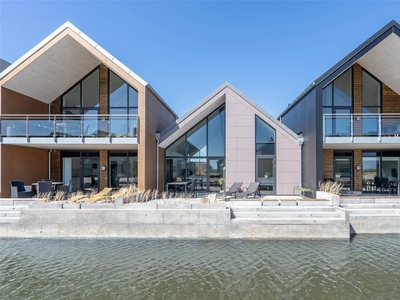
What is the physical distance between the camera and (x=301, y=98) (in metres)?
13.4

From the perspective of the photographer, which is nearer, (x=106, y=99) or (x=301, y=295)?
(x=301, y=295)

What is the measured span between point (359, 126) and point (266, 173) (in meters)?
4.76

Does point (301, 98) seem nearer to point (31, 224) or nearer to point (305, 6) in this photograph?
point (305, 6)

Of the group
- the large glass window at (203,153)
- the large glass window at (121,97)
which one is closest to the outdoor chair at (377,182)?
the large glass window at (203,153)

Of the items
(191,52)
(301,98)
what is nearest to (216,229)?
(301,98)

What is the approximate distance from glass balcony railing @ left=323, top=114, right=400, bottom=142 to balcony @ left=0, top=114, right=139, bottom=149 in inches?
348

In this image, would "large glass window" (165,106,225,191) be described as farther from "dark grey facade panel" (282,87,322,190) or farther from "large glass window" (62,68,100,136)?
"large glass window" (62,68,100,136)

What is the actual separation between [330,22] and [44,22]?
1712 cm

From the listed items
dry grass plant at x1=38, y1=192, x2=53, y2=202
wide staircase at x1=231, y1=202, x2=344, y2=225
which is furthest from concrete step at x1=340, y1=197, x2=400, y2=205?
dry grass plant at x1=38, y1=192, x2=53, y2=202

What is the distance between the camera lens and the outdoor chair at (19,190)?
34.4 feet

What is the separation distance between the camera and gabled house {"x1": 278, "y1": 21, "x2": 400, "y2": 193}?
1100 cm

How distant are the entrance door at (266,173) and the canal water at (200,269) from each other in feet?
17.5

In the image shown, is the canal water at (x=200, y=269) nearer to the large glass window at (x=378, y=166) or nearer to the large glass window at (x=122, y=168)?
the large glass window at (x=122, y=168)

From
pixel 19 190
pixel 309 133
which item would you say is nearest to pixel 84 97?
pixel 19 190
